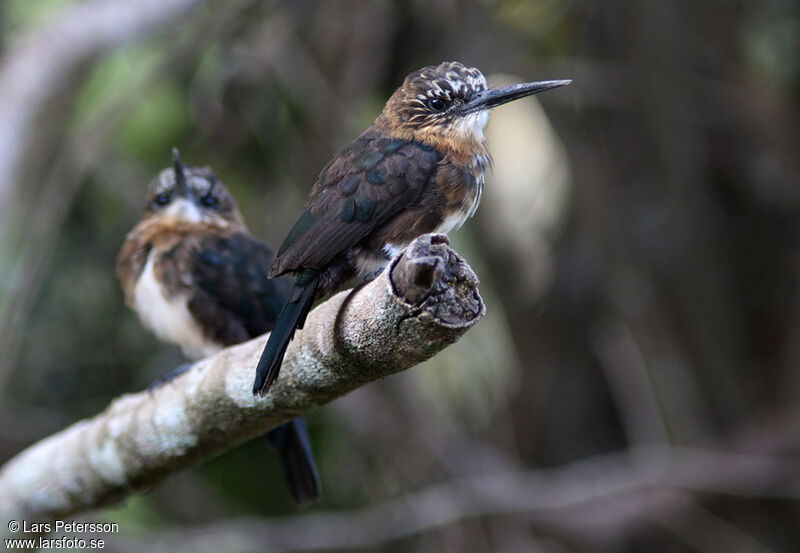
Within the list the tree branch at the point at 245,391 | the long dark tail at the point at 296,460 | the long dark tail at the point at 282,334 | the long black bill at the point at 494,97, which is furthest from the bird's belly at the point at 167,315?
the long dark tail at the point at 282,334

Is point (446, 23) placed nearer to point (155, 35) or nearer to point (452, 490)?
point (155, 35)

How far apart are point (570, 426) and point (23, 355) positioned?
3.15 m

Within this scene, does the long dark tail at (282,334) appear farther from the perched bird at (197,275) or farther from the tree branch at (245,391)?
the perched bird at (197,275)

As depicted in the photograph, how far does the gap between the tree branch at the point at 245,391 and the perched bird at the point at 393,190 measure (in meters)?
0.14

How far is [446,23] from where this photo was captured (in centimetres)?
574

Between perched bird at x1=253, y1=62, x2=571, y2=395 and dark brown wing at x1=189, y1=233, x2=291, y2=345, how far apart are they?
1016 mm

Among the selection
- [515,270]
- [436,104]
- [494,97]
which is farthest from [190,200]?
[515,270]

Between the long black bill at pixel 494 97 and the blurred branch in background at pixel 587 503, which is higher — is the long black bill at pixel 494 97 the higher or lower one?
the higher one

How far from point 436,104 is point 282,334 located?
1.12 m

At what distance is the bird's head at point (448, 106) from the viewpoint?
3064 mm

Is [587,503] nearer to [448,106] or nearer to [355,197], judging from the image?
[448,106]

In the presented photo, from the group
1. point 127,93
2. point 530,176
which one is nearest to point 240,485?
point 127,93

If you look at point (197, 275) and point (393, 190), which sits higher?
point (197, 275)

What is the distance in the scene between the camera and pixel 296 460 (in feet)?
11.9
